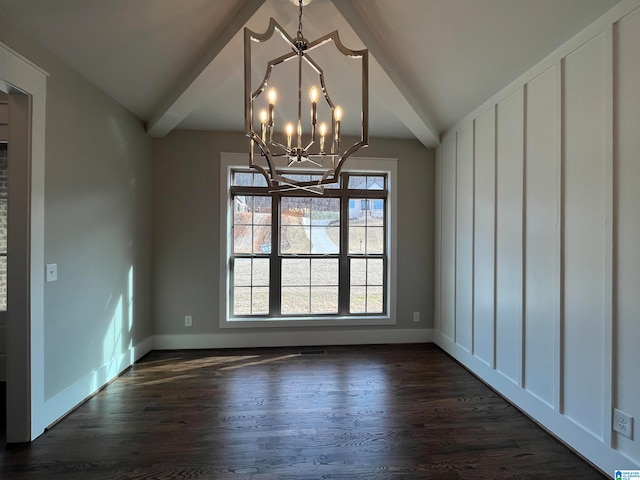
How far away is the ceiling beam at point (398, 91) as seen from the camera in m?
2.25

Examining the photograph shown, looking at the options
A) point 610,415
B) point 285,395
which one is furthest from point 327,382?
point 610,415

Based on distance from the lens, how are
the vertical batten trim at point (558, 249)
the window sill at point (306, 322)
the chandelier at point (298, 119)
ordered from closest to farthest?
the chandelier at point (298, 119), the vertical batten trim at point (558, 249), the window sill at point (306, 322)

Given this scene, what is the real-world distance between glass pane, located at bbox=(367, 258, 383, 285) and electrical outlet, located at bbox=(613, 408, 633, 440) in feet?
7.93

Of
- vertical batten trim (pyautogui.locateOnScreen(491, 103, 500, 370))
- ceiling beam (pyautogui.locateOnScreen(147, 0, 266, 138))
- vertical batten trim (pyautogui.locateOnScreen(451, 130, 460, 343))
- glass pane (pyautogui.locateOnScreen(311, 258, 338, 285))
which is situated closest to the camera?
ceiling beam (pyautogui.locateOnScreen(147, 0, 266, 138))

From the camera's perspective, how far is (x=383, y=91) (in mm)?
2781

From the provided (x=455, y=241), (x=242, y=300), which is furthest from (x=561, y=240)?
(x=242, y=300)

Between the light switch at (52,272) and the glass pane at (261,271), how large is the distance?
1.91 metres

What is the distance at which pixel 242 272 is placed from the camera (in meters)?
3.74

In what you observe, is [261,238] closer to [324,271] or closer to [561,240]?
[324,271]

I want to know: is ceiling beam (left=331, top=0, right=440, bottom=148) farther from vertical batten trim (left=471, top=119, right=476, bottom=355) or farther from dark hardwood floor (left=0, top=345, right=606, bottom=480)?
dark hardwood floor (left=0, top=345, right=606, bottom=480)

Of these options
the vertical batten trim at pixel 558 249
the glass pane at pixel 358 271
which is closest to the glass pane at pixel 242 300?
the glass pane at pixel 358 271

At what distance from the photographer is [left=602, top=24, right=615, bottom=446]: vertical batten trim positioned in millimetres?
1679

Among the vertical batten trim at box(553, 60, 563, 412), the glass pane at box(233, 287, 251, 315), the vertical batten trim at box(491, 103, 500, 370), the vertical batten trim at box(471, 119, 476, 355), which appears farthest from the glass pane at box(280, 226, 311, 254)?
the vertical batten trim at box(553, 60, 563, 412)

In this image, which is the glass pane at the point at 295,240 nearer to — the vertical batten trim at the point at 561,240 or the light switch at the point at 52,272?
the light switch at the point at 52,272
